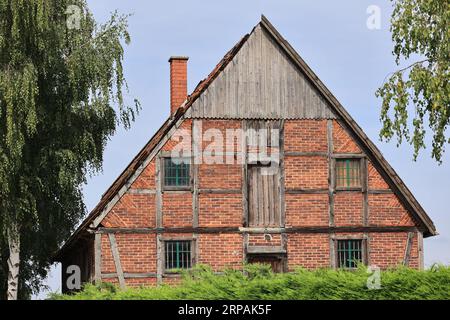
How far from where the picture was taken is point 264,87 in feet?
101

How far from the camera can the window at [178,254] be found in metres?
29.7

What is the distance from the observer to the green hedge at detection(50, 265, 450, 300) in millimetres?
16516

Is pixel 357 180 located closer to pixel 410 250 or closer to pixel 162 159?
pixel 410 250

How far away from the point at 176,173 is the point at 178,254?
7.31 feet

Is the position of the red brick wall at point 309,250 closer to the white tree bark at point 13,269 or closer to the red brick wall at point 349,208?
the red brick wall at point 349,208

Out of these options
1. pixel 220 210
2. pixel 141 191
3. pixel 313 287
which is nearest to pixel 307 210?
pixel 220 210

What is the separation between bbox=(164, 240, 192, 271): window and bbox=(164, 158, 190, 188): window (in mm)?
1590

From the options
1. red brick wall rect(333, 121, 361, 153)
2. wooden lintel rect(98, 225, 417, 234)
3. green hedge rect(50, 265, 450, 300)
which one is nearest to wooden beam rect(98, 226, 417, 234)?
wooden lintel rect(98, 225, 417, 234)

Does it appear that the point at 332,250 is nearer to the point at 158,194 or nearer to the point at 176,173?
the point at 176,173

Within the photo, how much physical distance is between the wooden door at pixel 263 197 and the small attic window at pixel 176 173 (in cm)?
176

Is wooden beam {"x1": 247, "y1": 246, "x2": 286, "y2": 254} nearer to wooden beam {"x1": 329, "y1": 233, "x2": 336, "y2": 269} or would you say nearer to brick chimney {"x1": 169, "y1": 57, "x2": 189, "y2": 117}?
wooden beam {"x1": 329, "y1": 233, "x2": 336, "y2": 269}

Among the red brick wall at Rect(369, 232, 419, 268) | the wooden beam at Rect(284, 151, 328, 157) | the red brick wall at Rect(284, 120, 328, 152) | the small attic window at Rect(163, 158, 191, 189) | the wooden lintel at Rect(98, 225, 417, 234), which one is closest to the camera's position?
the wooden lintel at Rect(98, 225, 417, 234)

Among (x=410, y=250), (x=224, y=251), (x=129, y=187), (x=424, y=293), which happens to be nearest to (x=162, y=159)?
(x=129, y=187)

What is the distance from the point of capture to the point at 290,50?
3041 centimetres
